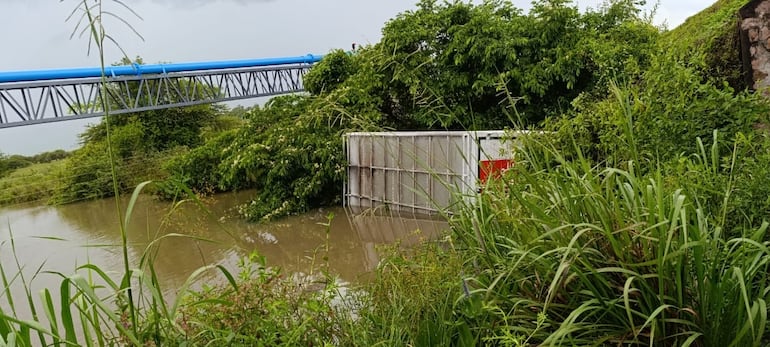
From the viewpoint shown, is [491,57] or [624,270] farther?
[491,57]

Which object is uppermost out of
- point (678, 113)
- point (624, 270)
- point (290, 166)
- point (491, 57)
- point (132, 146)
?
point (491, 57)

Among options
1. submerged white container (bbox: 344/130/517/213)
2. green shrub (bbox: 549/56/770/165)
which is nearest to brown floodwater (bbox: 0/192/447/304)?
submerged white container (bbox: 344/130/517/213)

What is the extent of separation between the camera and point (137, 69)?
29.0ft

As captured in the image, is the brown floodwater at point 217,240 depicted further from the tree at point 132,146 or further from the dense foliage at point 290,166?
the tree at point 132,146

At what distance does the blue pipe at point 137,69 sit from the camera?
790 cm

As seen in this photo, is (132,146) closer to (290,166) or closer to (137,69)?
(137,69)

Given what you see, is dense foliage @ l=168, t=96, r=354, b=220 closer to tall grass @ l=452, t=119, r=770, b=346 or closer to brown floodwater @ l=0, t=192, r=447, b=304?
brown floodwater @ l=0, t=192, r=447, b=304

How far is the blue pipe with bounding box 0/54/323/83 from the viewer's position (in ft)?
25.9

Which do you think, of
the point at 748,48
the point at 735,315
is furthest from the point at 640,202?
the point at 748,48

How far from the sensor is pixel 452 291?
153 centimetres

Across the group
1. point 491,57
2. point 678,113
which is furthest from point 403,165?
point 678,113

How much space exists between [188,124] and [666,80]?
1305 centimetres

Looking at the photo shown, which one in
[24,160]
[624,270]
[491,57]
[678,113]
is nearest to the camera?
[624,270]

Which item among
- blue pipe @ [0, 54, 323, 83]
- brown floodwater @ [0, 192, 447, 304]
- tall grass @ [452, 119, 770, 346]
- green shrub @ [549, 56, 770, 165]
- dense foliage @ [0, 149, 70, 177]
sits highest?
blue pipe @ [0, 54, 323, 83]
